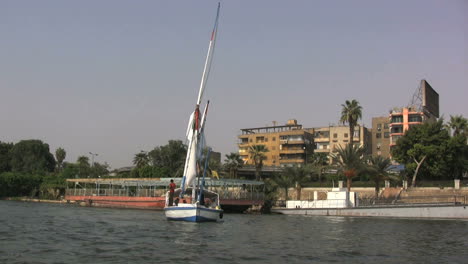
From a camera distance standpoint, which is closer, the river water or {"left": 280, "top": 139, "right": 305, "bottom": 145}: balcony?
the river water

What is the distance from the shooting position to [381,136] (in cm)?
13800

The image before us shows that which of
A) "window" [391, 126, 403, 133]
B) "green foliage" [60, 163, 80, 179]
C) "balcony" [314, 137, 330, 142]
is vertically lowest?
"green foliage" [60, 163, 80, 179]

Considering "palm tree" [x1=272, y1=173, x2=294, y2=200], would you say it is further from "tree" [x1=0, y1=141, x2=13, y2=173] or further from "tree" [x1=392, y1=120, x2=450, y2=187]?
"tree" [x1=0, y1=141, x2=13, y2=173]

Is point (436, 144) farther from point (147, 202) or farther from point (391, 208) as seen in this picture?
point (147, 202)

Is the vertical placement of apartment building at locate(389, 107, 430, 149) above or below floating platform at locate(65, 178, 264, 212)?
above

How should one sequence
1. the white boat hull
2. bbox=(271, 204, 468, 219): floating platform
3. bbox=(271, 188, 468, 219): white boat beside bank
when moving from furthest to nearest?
bbox=(271, 188, 468, 219): white boat beside bank
bbox=(271, 204, 468, 219): floating platform
the white boat hull

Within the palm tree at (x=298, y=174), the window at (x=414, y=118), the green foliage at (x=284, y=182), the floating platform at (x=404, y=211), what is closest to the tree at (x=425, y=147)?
the palm tree at (x=298, y=174)

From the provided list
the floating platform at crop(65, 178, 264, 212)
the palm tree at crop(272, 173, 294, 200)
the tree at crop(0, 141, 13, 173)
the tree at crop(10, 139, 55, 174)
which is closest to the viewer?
the floating platform at crop(65, 178, 264, 212)

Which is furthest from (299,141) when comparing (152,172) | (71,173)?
(71,173)

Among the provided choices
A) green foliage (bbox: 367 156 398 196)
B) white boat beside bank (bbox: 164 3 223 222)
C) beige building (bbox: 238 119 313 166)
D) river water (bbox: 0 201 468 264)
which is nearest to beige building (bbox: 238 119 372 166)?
beige building (bbox: 238 119 313 166)

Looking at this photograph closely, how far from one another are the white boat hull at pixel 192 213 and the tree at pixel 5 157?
393ft

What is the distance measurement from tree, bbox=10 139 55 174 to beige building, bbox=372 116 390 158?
306 feet

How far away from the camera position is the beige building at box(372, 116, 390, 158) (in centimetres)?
13638

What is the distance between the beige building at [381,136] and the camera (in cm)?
13638
